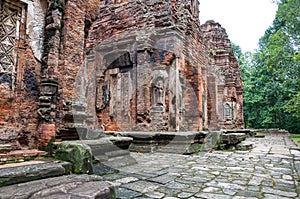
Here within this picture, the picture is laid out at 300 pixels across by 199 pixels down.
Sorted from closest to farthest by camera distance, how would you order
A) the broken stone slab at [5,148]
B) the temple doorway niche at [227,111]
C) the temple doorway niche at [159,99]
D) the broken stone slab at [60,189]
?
the broken stone slab at [60,189] → the broken stone slab at [5,148] → the temple doorway niche at [159,99] → the temple doorway niche at [227,111]

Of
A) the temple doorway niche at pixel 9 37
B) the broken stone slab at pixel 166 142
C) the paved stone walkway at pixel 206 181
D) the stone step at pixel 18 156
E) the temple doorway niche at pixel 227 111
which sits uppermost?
the temple doorway niche at pixel 9 37

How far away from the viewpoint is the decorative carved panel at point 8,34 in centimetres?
333

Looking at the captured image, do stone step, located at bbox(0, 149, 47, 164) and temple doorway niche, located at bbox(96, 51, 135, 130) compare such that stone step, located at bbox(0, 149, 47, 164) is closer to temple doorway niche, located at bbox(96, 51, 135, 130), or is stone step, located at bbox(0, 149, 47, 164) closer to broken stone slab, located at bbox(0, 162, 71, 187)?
broken stone slab, located at bbox(0, 162, 71, 187)

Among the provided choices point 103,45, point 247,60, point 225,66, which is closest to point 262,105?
point 247,60

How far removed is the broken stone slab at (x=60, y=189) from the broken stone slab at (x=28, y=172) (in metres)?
0.08

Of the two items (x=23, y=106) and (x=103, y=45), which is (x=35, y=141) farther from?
(x=103, y=45)

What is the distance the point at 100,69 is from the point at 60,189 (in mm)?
9014

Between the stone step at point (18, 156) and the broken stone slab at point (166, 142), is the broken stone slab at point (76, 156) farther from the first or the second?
the broken stone slab at point (166, 142)

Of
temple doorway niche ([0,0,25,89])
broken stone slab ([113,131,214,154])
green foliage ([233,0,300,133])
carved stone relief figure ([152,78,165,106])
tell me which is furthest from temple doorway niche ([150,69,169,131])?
green foliage ([233,0,300,133])

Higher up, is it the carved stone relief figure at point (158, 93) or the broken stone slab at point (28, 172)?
the carved stone relief figure at point (158, 93)

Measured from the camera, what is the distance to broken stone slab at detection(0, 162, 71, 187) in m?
2.19

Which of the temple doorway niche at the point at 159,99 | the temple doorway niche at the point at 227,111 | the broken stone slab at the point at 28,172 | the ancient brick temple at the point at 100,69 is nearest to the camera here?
the broken stone slab at the point at 28,172

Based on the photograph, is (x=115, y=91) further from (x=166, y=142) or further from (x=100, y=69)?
(x=166, y=142)

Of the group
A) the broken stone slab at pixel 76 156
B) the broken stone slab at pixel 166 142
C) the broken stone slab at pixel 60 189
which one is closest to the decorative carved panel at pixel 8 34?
the broken stone slab at pixel 76 156
